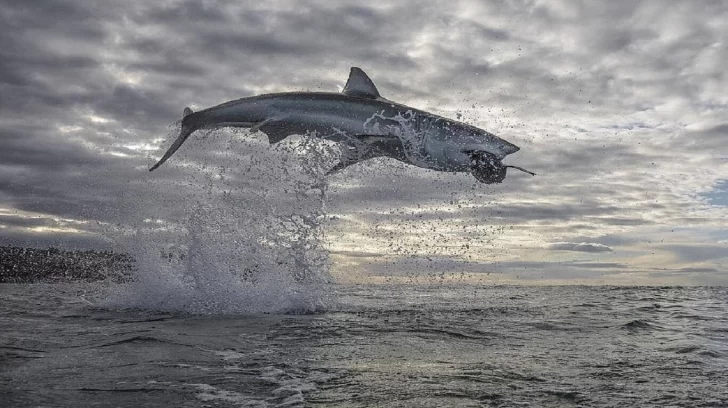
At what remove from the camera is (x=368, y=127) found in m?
10.2

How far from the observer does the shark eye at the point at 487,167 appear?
9.76 meters

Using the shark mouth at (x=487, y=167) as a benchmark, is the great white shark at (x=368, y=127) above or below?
above

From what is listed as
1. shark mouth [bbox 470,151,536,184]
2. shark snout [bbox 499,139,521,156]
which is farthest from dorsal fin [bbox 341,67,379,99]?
shark snout [bbox 499,139,521,156]

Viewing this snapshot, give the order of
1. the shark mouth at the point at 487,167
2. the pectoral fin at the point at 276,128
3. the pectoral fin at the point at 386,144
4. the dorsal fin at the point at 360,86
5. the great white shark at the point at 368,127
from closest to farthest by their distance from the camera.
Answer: the shark mouth at the point at 487,167
the great white shark at the point at 368,127
the pectoral fin at the point at 386,144
the pectoral fin at the point at 276,128
the dorsal fin at the point at 360,86

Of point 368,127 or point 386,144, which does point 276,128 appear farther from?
point 386,144

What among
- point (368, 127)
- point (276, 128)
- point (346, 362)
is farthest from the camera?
point (276, 128)

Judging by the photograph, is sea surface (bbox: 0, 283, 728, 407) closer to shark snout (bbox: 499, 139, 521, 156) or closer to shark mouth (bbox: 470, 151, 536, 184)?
shark mouth (bbox: 470, 151, 536, 184)

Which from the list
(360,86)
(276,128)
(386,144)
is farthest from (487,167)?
(276,128)

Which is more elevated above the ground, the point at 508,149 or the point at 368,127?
the point at 368,127

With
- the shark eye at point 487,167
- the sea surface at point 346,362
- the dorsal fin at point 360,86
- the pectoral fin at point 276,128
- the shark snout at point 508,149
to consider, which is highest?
the dorsal fin at point 360,86

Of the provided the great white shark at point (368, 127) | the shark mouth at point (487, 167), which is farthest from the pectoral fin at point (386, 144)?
the shark mouth at point (487, 167)

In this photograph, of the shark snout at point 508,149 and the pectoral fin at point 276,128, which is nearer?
the shark snout at point 508,149

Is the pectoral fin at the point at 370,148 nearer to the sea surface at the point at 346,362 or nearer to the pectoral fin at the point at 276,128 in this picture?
the pectoral fin at the point at 276,128

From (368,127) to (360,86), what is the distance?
3.40 feet
